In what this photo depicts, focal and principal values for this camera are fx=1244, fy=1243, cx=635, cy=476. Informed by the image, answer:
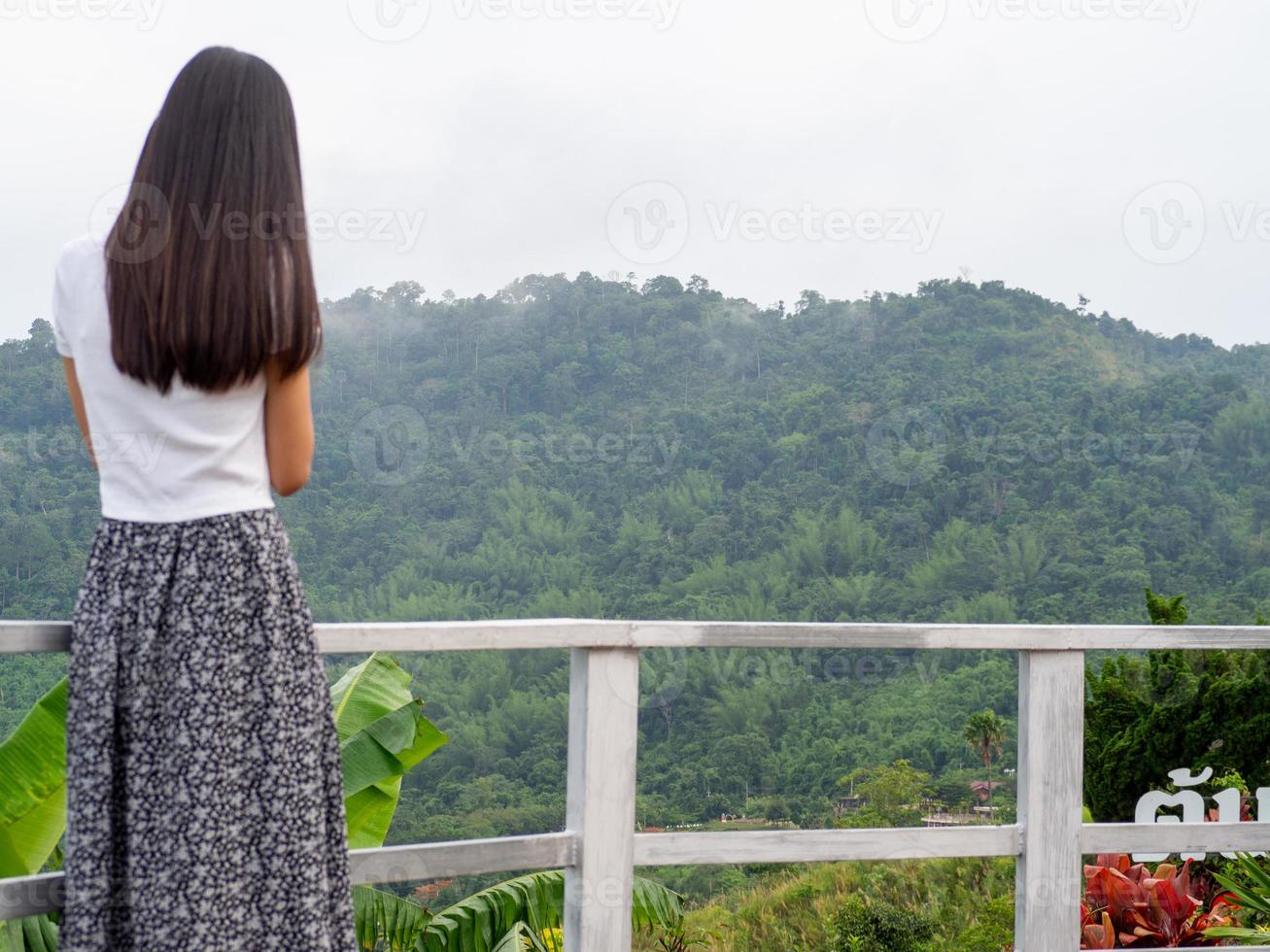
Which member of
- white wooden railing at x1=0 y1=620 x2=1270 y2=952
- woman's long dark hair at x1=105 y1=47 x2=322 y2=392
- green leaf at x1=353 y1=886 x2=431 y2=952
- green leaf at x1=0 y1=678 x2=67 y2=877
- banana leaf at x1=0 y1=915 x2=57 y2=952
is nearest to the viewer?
woman's long dark hair at x1=105 y1=47 x2=322 y2=392

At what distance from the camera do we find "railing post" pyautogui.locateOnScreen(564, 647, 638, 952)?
1.90 m

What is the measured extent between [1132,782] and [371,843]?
3715mm

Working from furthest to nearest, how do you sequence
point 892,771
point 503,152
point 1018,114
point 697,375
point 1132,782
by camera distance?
point 503,152 → point 1018,114 → point 697,375 → point 892,771 → point 1132,782

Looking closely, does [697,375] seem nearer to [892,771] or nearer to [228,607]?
[892,771]

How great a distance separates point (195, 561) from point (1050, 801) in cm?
152

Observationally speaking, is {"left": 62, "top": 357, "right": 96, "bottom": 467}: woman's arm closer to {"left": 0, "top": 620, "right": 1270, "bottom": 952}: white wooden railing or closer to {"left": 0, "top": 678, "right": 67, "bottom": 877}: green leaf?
{"left": 0, "top": 620, "right": 1270, "bottom": 952}: white wooden railing

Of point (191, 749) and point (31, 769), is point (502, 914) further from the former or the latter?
point (191, 749)

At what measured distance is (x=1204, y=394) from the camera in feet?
105

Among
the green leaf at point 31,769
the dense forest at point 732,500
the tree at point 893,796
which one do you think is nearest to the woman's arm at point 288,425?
the green leaf at point 31,769

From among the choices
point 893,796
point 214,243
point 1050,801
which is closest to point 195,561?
point 214,243

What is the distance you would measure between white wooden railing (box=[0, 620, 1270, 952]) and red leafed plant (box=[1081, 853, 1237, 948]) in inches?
64.5

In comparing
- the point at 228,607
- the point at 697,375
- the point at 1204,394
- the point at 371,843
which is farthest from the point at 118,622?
the point at 697,375

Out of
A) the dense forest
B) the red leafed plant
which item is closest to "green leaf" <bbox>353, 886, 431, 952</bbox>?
the red leafed plant

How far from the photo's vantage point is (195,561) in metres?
1.37
